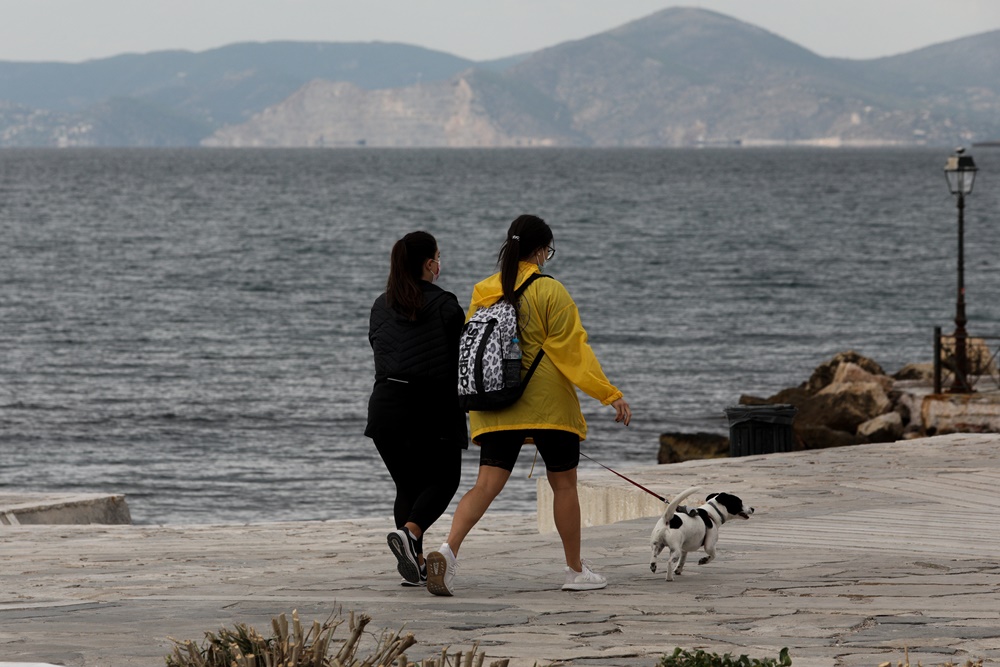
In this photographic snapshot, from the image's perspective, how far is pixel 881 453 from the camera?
11.2 metres

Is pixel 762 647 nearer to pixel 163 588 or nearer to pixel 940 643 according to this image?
pixel 940 643

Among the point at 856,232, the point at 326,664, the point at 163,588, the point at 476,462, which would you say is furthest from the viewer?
the point at 856,232

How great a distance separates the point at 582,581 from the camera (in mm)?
6176

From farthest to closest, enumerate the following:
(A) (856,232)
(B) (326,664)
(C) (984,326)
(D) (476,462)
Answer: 1. (A) (856,232)
2. (C) (984,326)
3. (D) (476,462)
4. (B) (326,664)

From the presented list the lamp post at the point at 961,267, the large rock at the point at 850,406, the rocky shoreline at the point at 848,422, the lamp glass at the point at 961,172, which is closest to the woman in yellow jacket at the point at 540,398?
the rocky shoreline at the point at 848,422

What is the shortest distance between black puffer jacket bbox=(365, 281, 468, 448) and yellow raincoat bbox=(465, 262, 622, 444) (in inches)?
16.8

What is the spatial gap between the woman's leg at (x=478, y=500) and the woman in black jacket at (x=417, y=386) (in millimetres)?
230

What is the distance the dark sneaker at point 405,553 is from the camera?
20.5 ft

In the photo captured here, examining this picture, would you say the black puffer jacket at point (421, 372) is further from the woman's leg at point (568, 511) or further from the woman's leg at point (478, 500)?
the woman's leg at point (568, 511)

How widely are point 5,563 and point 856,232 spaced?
Result: 59.1m

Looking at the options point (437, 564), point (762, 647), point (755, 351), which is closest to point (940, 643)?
point (762, 647)

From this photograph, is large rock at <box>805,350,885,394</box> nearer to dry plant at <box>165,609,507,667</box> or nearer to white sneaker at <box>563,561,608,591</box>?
white sneaker at <box>563,561,608,591</box>

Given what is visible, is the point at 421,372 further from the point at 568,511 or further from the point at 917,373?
the point at 917,373

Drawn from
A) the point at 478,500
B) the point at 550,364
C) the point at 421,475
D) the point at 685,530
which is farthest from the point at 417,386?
the point at 685,530
